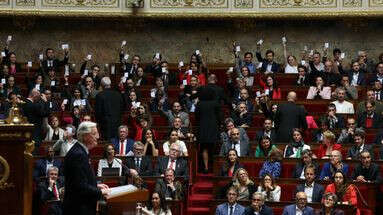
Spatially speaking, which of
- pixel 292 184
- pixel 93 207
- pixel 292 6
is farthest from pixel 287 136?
pixel 93 207

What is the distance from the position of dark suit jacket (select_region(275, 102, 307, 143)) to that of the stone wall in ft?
14.5

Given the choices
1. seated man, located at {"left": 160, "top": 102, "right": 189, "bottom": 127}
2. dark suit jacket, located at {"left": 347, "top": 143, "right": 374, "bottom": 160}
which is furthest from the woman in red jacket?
dark suit jacket, located at {"left": 347, "top": 143, "right": 374, "bottom": 160}

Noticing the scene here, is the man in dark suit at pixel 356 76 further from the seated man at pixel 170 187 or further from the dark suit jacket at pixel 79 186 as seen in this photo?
the dark suit jacket at pixel 79 186

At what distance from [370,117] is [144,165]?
288 centimetres

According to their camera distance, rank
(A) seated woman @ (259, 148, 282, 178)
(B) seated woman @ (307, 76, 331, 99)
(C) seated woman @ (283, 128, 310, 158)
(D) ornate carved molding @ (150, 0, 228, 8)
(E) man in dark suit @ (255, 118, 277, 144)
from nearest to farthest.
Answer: (A) seated woman @ (259, 148, 282, 178) < (C) seated woman @ (283, 128, 310, 158) < (E) man in dark suit @ (255, 118, 277, 144) < (B) seated woman @ (307, 76, 331, 99) < (D) ornate carved molding @ (150, 0, 228, 8)

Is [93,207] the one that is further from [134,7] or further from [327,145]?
[134,7]

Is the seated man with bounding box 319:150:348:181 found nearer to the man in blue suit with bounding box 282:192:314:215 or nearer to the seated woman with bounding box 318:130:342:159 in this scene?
the seated woman with bounding box 318:130:342:159

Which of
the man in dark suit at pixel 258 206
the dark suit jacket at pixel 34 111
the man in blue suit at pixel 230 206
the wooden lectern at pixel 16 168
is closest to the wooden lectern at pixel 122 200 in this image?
the wooden lectern at pixel 16 168

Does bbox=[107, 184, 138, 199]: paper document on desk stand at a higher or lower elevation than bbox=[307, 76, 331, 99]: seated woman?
lower

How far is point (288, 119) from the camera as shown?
11.6 meters

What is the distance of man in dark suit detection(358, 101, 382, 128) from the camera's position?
11828mm

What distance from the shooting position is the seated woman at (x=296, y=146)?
→ 10852mm

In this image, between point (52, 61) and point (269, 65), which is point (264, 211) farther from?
point (52, 61)

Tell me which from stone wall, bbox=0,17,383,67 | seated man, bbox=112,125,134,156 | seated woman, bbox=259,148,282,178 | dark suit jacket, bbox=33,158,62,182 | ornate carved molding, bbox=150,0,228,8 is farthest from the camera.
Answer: stone wall, bbox=0,17,383,67
